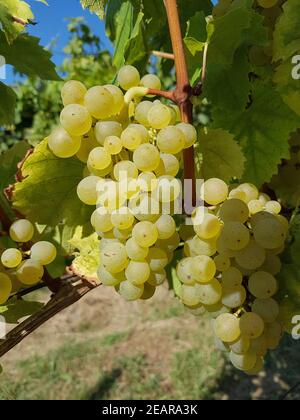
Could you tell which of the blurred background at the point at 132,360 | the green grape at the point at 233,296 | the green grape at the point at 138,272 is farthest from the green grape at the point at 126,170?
the blurred background at the point at 132,360

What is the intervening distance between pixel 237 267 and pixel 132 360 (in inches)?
103

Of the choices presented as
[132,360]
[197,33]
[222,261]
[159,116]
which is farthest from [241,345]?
[132,360]

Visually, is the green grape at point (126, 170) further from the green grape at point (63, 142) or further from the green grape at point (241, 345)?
the green grape at point (241, 345)

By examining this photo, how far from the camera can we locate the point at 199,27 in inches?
28.4

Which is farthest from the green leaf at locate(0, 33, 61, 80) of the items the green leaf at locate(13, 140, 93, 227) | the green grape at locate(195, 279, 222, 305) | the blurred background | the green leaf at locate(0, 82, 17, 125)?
the blurred background

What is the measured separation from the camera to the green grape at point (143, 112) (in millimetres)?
625

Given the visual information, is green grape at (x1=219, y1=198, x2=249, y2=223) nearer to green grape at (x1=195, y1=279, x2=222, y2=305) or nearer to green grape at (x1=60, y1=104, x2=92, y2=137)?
green grape at (x1=195, y1=279, x2=222, y2=305)

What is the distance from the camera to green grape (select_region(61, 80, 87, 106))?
0.63 meters

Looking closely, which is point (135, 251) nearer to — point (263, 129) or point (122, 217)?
point (122, 217)

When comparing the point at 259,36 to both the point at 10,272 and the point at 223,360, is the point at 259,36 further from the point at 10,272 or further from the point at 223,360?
the point at 223,360
